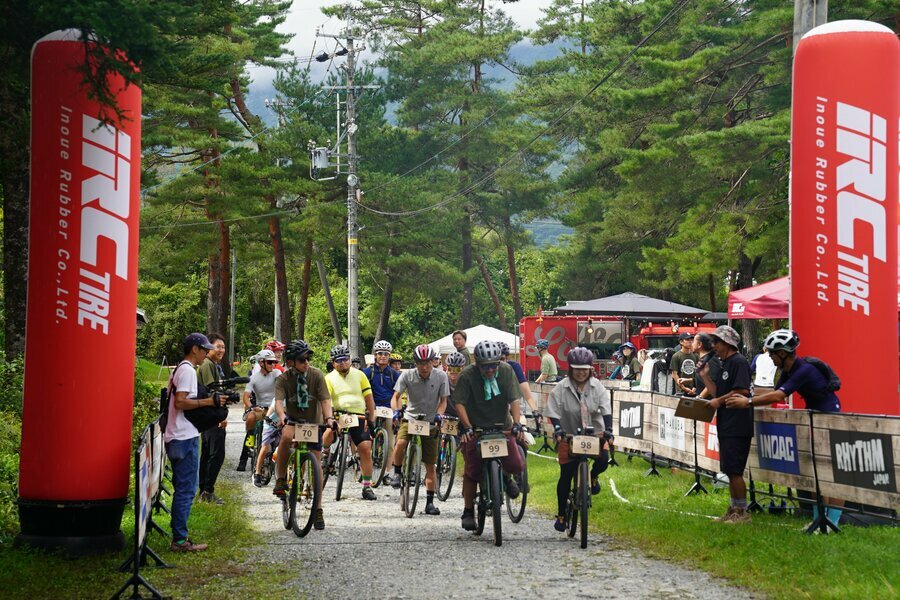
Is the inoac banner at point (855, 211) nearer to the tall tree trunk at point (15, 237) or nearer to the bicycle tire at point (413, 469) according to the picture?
the bicycle tire at point (413, 469)

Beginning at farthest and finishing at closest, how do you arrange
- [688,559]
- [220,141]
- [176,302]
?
[176,302] → [220,141] → [688,559]

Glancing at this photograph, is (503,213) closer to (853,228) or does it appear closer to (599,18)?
(599,18)

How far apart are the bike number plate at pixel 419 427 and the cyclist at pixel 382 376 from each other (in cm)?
316

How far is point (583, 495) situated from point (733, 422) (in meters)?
1.84

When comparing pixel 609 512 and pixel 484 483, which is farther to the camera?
pixel 609 512

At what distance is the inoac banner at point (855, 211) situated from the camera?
1246cm

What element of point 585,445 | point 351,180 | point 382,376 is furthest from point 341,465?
point 351,180

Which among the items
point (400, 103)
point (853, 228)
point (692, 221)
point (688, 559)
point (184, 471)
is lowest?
point (688, 559)

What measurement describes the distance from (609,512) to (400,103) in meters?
51.7

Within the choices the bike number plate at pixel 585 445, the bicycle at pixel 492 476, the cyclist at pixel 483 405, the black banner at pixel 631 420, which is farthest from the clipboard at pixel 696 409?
the black banner at pixel 631 420

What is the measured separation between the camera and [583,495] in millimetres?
11195

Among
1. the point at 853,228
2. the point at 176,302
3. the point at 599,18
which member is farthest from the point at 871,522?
the point at 176,302

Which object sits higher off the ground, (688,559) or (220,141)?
(220,141)

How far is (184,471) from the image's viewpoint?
10.6 m
